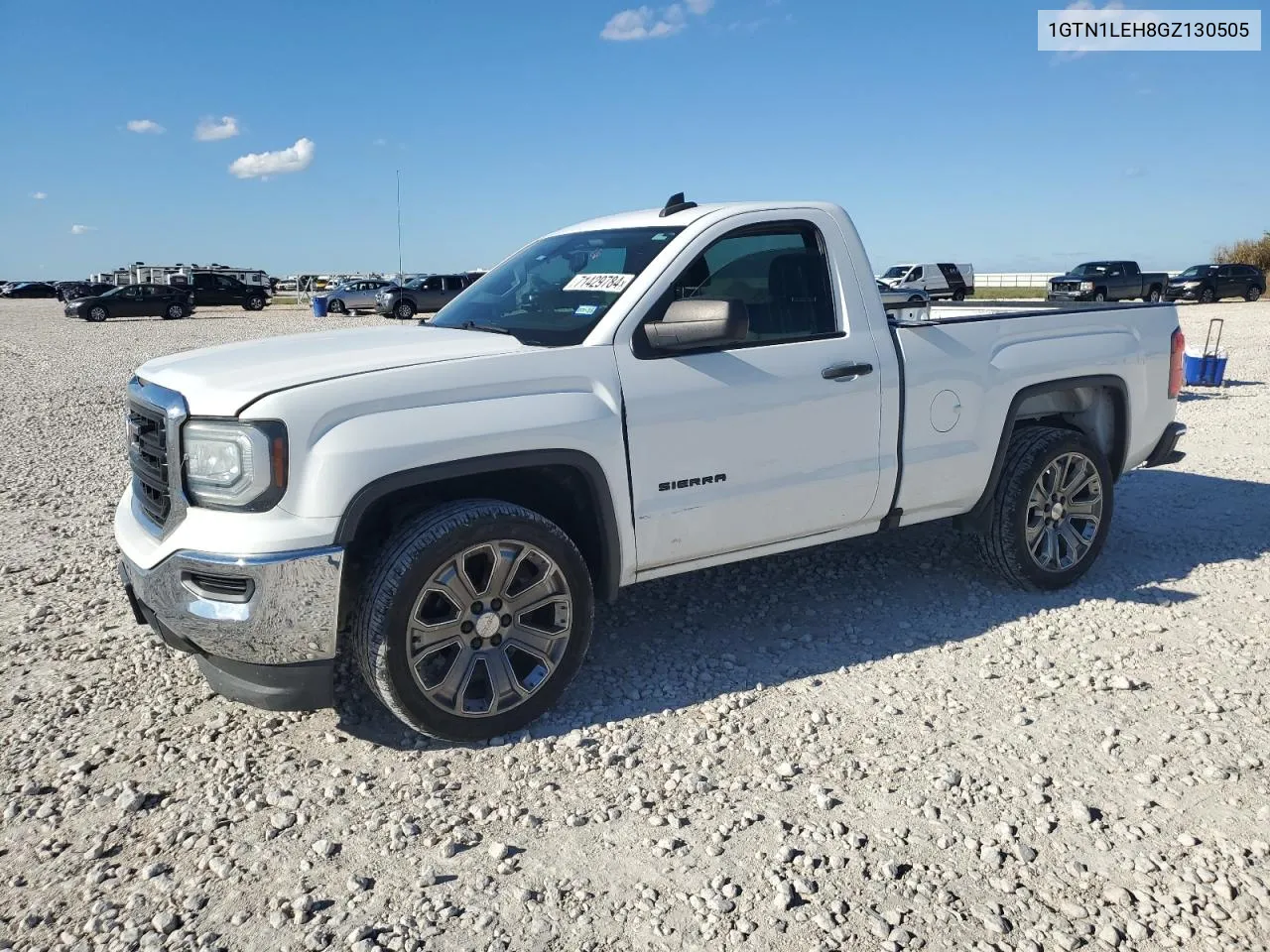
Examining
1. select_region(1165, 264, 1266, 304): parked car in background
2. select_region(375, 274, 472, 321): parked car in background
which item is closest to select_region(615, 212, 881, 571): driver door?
select_region(375, 274, 472, 321): parked car in background

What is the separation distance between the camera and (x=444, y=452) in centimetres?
347

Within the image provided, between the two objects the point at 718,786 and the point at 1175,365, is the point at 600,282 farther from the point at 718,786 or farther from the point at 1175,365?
the point at 1175,365

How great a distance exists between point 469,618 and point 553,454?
0.67 meters

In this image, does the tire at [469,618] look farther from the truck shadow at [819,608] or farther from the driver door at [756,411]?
the driver door at [756,411]

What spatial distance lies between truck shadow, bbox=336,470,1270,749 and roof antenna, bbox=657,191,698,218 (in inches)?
77.2

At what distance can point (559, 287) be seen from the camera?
172 inches

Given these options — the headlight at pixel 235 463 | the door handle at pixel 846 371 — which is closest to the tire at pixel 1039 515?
the door handle at pixel 846 371

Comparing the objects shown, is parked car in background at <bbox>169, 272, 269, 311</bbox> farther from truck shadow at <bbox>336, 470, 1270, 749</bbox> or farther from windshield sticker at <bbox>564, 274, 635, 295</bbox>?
windshield sticker at <bbox>564, 274, 635, 295</bbox>

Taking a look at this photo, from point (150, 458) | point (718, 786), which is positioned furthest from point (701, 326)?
point (150, 458)

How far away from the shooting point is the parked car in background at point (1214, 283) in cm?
3719

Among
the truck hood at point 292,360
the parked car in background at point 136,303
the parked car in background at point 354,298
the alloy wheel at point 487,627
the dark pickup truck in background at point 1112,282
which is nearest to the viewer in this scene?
the truck hood at point 292,360

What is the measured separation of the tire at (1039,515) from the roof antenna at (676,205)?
2.04m

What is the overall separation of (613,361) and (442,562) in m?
1.01

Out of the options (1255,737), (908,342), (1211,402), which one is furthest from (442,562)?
(1211,402)
